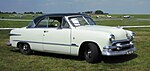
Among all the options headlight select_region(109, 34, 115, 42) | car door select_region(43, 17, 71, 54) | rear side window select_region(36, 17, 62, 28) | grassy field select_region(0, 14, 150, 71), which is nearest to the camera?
grassy field select_region(0, 14, 150, 71)

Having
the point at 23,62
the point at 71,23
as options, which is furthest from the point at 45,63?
the point at 71,23

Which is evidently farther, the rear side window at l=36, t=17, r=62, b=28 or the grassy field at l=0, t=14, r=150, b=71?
the rear side window at l=36, t=17, r=62, b=28

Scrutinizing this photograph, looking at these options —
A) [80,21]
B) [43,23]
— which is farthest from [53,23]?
[80,21]

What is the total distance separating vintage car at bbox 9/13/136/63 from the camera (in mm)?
9367

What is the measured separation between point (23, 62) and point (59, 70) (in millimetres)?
1962

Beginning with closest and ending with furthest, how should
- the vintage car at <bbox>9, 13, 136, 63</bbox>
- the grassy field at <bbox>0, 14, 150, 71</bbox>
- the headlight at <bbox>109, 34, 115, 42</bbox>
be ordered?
the grassy field at <bbox>0, 14, 150, 71</bbox> < the headlight at <bbox>109, 34, 115, 42</bbox> < the vintage car at <bbox>9, 13, 136, 63</bbox>

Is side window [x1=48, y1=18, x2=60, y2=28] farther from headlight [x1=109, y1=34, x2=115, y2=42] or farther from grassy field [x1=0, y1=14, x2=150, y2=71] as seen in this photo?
headlight [x1=109, y1=34, x2=115, y2=42]

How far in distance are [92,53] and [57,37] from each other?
5.15 feet

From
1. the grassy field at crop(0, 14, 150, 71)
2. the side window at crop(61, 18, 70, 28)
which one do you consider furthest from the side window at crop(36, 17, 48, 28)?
the grassy field at crop(0, 14, 150, 71)

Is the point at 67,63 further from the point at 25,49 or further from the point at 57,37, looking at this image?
the point at 25,49

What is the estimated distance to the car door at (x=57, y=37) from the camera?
10.3 metres

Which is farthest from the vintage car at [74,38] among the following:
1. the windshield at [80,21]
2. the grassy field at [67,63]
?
the grassy field at [67,63]

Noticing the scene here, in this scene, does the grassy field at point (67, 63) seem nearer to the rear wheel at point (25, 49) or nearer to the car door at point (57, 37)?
the rear wheel at point (25, 49)

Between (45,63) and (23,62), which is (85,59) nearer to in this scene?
(45,63)
